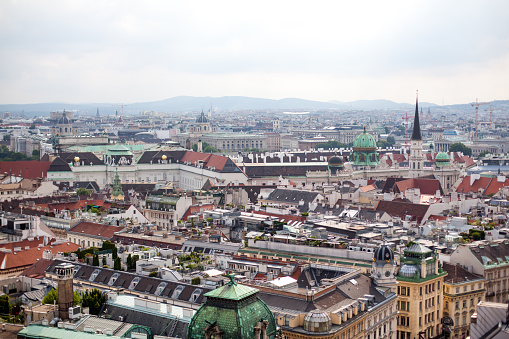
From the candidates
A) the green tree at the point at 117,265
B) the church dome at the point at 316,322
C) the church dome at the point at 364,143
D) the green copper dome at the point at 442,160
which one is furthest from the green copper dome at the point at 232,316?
the church dome at the point at 364,143

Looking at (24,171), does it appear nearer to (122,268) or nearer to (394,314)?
(122,268)

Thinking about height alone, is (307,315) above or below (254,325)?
below

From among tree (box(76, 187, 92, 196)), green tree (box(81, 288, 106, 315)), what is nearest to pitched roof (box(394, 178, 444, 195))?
tree (box(76, 187, 92, 196))

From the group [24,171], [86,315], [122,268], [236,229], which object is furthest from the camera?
[24,171]

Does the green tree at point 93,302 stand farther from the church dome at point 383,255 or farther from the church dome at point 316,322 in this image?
the church dome at point 383,255

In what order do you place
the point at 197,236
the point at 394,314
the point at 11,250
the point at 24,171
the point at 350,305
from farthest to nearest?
the point at 24,171 < the point at 197,236 < the point at 11,250 < the point at 394,314 < the point at 350,305

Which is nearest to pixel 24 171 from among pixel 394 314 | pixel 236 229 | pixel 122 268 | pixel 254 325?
pixel 236 229

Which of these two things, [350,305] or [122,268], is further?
[122,268]
